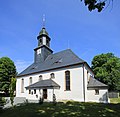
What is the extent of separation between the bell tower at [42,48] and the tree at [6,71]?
15001 mm

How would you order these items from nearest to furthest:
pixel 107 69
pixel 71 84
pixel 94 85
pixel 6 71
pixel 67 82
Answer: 1. pixel 94 85
2. pixel 71 84
3. pixel 67 82
4. pixel 107 69
5. pixel 6 71

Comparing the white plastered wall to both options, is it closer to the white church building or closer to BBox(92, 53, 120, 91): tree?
the white church building

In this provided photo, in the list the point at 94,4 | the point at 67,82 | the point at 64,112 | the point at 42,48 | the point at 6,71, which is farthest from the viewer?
the point at 6,71

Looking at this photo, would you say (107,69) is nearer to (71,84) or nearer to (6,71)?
(71,84)

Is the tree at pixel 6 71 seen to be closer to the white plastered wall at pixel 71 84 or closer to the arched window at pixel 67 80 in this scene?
the white plastered wall at pixel 71 84

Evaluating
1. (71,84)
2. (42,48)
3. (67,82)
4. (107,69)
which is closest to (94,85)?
(71,84)

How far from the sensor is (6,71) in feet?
162

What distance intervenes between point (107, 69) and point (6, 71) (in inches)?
1257

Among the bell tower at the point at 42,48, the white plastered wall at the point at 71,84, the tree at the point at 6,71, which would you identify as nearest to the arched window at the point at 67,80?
the white plastered wall at the point at 71,84

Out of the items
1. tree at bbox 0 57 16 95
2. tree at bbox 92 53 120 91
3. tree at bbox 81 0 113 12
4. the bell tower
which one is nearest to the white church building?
the bell tower

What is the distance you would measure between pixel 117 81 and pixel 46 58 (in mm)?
18887

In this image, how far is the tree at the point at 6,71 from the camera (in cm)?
4751

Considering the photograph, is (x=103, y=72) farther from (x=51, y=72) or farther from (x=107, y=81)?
(x=51, y=72)

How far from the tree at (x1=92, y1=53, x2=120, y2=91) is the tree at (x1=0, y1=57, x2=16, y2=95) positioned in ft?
89.4
